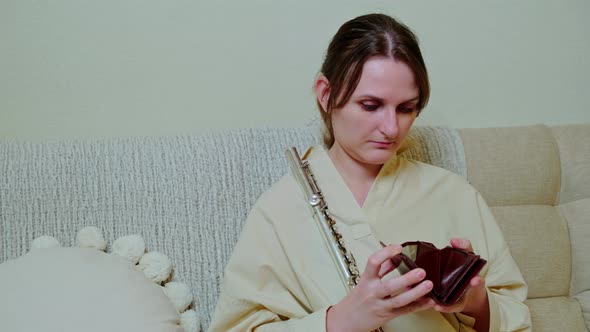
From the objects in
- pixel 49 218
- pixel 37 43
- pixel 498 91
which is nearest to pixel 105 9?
pixel 37 43

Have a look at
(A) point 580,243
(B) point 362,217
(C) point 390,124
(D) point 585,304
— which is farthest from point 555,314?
(C) point 390,124

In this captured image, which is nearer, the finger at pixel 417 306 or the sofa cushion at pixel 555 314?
the finger at pixel 417 306

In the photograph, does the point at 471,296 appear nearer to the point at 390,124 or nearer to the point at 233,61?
the point at 390,124

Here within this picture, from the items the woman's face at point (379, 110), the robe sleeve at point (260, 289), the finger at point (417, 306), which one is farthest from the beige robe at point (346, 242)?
the finger at point (417, 306)

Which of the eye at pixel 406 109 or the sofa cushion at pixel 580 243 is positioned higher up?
the eye at pixel 406 109

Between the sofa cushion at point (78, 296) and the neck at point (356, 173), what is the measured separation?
46 cm

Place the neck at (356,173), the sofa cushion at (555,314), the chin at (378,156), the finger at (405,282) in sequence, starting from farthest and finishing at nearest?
the sofa cushion at (555,314) → the neck at (356,173) → the chin at (378,156) → the finger at (405,282)

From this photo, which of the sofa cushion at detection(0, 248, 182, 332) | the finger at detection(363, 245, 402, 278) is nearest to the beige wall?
the sofa cushion at detection(0, 248, 182, 332)

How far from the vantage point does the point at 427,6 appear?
6.15 feet

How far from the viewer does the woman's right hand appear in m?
0.95

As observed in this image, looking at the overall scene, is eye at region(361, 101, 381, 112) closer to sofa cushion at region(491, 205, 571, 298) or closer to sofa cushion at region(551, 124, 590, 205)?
sofa cushion at region(491, 205, 571, 298)

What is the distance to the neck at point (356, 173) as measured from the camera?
4.53ft

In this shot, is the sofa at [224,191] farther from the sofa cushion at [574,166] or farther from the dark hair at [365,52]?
the dark hair at [365,52]

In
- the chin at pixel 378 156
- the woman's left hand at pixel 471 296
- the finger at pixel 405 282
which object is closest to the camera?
the finger at pixel 405 282
